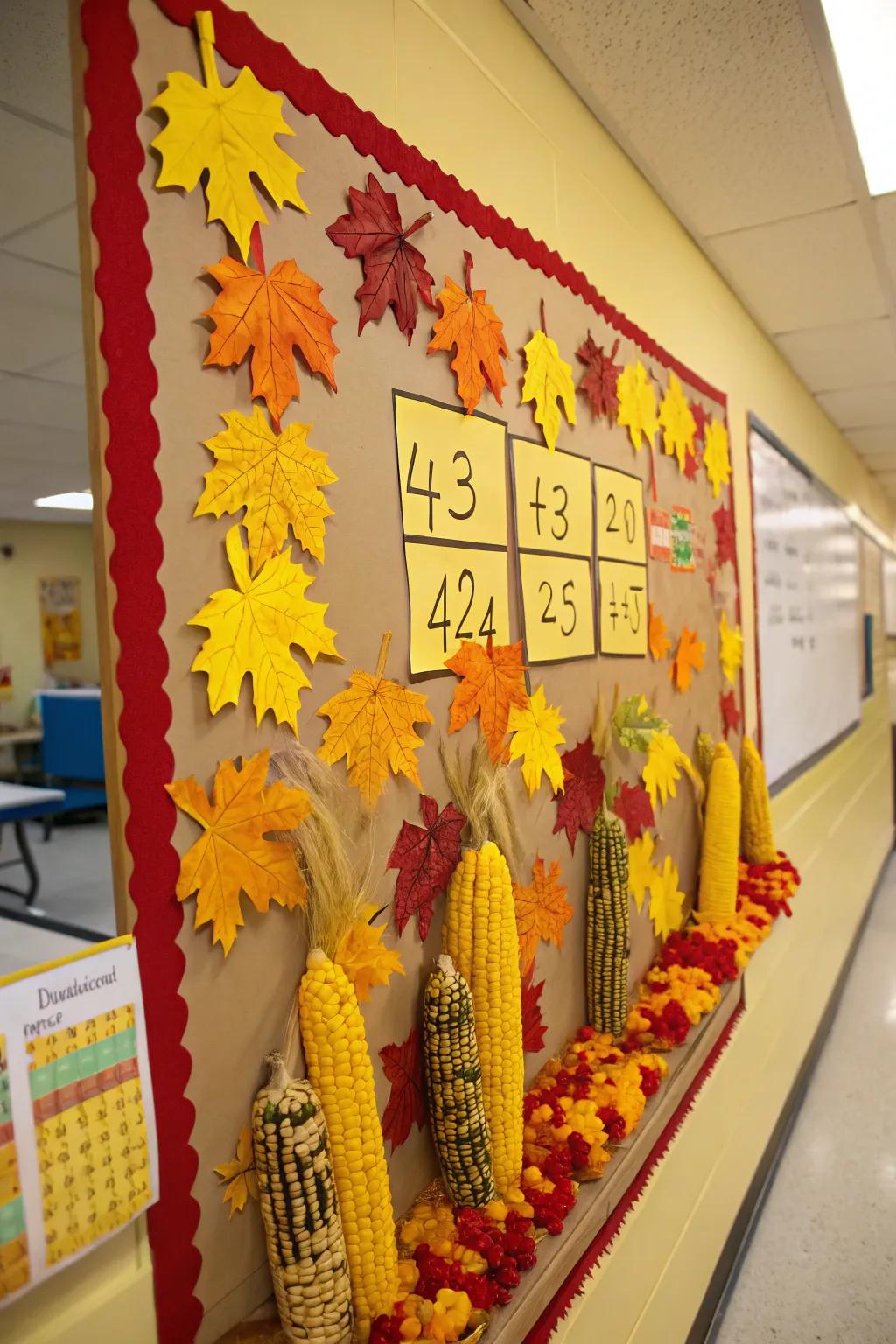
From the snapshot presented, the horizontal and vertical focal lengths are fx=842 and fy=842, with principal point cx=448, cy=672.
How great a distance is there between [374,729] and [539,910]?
0.50m

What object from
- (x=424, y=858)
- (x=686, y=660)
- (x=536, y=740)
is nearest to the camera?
(x=424, y=858)

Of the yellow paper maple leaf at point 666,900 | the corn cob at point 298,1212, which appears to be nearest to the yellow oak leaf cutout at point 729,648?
the yellow paper maple leaf at point 666,900

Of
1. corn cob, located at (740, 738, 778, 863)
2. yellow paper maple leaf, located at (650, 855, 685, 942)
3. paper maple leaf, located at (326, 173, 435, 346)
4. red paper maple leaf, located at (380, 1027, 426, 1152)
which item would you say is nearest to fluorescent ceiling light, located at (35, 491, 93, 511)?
corn cob, located at (740, 738, 778, 863)

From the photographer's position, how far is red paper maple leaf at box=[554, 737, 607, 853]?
1397 millimetres

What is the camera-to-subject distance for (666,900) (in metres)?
1.86

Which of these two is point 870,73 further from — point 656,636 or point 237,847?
point 237,847

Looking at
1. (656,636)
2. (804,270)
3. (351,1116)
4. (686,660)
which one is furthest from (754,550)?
(351,1116)

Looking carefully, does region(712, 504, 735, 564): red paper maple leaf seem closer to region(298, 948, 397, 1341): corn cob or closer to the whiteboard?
the whiteboard

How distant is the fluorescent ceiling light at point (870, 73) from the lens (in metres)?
1.43

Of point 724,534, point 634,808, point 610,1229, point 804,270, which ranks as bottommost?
point 610,1229

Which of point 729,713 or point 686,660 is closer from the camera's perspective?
point 686,660

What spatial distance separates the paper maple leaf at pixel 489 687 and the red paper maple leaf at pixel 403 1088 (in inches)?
15.7

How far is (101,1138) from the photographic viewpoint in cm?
69

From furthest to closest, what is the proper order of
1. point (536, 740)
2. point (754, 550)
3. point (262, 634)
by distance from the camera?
1. point (754, 550)
2. point (536, 740)
3. point (262, 634)
